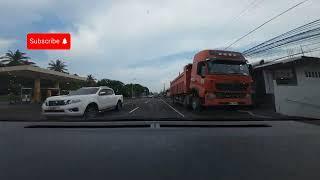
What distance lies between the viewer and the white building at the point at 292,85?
19266 mm

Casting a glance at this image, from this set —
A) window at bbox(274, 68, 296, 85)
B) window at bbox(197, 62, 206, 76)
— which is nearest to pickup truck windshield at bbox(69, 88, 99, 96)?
window at bbox(197, 62, 206, 76)

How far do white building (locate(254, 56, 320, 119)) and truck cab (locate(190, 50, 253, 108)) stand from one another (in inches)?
78.6

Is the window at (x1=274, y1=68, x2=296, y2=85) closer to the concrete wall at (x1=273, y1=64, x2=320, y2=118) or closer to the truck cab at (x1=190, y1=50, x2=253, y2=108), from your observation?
the concrete wall at (x1=273, y1=64, x2=320, y2=118)

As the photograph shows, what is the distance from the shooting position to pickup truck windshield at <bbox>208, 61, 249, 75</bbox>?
58.1ft

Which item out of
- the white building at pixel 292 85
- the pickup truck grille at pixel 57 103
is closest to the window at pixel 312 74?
the white building at pixel 292 85

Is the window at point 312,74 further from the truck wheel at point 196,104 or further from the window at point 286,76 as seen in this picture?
the truck wheel at point 196,104

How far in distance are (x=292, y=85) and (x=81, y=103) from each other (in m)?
15.6

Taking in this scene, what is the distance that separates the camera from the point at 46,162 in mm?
2664

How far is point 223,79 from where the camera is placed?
17.5 meters

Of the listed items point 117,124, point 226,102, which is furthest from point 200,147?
point 226,102

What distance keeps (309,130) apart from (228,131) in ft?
2.33

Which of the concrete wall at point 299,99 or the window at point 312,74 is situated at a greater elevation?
the window at point 312,74

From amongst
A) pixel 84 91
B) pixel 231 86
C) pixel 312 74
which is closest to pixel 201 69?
pixel 231 86

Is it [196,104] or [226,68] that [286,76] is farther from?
[226,68]
